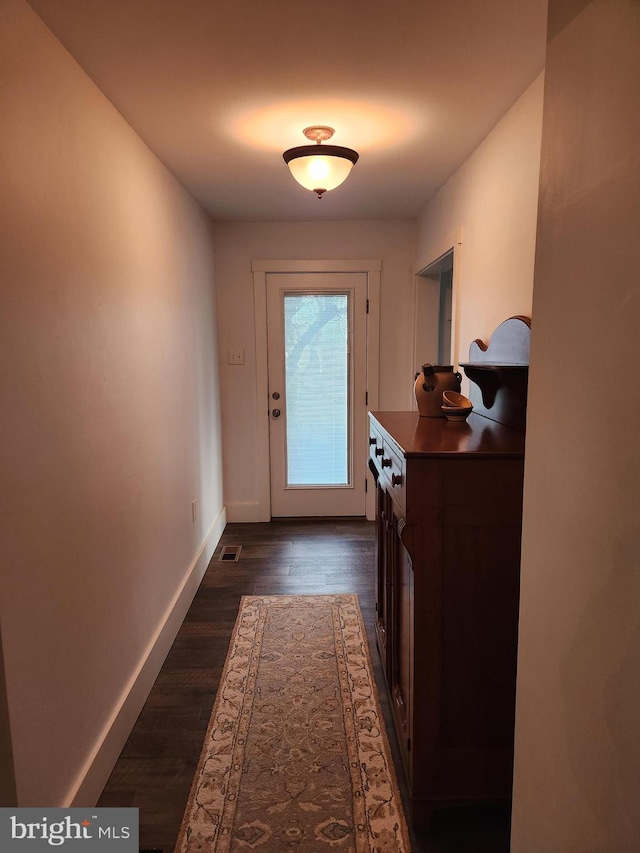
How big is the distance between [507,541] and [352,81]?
1.57m

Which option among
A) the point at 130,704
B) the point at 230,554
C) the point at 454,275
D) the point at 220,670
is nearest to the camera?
the point at 130,704

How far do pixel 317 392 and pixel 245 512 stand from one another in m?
1.13

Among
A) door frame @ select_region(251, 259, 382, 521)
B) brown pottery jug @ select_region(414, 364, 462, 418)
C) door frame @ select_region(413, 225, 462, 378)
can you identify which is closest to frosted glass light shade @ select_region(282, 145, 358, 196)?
door frame @ select_region(413, 225, 462, 378)

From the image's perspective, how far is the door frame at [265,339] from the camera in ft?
13.0

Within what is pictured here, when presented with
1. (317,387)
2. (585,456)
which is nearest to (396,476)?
(585,456)

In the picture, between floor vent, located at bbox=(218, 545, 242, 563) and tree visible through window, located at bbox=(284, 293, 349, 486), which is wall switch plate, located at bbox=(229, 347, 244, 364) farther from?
floor vent, located at bbox=(218, 545, 242, 563)

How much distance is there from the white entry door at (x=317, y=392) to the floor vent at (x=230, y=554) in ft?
2.03

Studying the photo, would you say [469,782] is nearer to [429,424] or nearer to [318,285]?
[429,424]

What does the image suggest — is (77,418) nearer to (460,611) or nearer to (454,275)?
(460,611)

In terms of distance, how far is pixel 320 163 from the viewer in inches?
85.5

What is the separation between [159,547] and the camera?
7.97 feet

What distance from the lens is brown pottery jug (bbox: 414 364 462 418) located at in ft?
6.82

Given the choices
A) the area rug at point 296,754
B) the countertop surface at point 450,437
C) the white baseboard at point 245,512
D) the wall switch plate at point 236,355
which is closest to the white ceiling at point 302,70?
the countertop surface at point 450,437

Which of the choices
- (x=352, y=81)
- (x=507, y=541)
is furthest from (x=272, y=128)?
(x=507, y=541)
